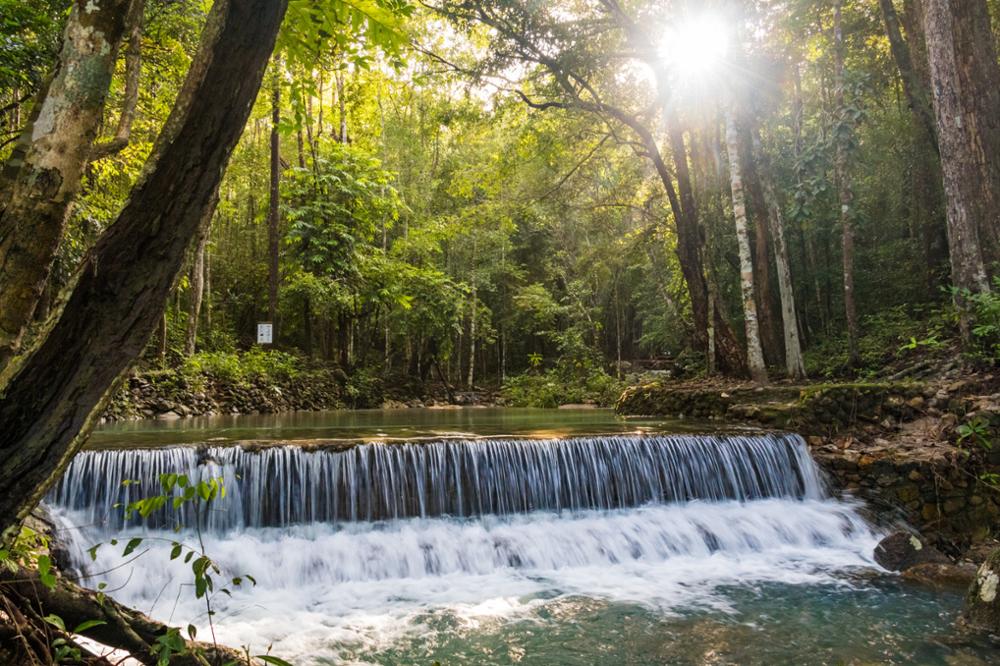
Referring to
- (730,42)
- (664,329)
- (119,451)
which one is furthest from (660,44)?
(119,451)

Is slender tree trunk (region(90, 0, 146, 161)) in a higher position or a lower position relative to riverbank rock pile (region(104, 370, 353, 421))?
higher

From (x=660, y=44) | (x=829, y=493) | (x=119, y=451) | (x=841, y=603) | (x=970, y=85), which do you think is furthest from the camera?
(x=660, y=44)

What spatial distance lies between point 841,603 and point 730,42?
1162 centimetres

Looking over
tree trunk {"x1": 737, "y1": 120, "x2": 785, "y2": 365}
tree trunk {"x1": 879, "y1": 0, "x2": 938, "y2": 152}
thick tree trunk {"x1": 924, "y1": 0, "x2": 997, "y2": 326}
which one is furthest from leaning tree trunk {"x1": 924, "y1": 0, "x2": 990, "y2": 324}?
tree trunk {"x1": 737, "y1": 120, "x2": 785, "y2": 365}

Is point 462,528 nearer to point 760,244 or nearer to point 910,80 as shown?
point 760,244

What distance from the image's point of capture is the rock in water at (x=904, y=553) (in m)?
6.22

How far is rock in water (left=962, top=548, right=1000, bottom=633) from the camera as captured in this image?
4.53 metres

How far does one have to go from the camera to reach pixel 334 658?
173 inches

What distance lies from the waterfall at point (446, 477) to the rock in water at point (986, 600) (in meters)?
3.51

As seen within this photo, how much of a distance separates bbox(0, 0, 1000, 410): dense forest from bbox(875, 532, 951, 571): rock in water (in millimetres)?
4289

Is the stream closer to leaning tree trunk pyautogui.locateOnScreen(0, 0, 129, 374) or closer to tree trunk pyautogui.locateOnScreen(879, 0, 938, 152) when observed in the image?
leaning tree trunk pyautogui.locateOnScreen(0, 0, 129, 374)

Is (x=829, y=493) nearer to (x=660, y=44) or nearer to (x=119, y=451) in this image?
(x=119, y=451)

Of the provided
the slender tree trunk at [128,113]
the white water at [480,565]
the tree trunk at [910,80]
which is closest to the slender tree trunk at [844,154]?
the tree trunk at [910,80]

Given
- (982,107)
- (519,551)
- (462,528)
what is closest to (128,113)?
(462,528)
